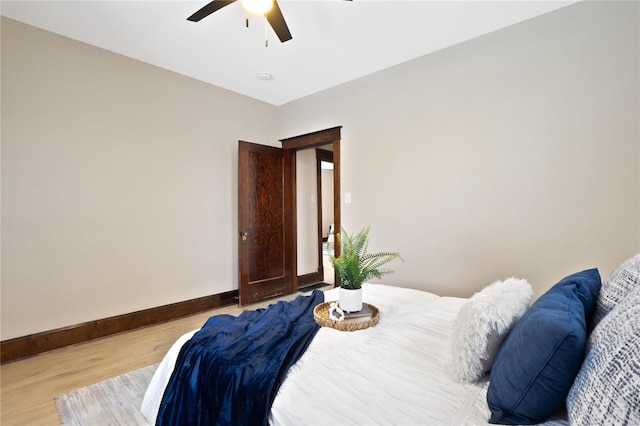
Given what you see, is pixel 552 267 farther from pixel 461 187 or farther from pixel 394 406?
pixel 394 406

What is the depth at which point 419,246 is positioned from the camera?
3094 millimetres

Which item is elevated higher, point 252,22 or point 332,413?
point 252,22

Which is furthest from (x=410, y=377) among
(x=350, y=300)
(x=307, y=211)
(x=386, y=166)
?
(x=307, y=211)

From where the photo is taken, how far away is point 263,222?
4.11m

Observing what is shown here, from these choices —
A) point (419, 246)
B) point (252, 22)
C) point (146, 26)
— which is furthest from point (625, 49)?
point (146, 26)

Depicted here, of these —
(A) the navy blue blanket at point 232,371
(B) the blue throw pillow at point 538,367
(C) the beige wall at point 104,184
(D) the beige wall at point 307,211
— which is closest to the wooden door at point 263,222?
(C) the beige wall at point 104,184

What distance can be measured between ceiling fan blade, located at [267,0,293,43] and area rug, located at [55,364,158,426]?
265 centimetres

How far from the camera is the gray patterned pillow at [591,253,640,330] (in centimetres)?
105

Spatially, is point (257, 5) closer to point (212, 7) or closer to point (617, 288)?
point (212, 7)

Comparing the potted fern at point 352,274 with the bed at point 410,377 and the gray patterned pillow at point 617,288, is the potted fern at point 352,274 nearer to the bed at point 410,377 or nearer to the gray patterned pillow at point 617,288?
the bed at point 410,377

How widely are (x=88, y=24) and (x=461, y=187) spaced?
3545 millimetres

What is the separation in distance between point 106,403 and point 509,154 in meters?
3.46

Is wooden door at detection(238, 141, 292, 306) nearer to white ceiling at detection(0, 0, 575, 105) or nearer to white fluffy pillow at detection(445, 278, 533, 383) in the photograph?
white ceiling at detection(0, 0, 575, 105)

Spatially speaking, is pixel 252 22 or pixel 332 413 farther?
pixel 252 22
